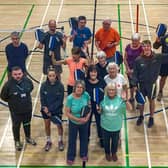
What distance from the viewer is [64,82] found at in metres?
10.8

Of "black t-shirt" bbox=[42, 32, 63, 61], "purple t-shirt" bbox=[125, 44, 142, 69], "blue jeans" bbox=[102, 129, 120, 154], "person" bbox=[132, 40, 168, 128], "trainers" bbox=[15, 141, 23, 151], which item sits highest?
"black t-shirt" bbox=[42, 32, 63, 61]

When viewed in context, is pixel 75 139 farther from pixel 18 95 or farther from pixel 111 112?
Result: pixel 18 95

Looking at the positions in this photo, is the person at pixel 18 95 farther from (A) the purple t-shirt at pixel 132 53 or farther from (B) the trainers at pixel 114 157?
(A) the purple t-shirt at pixel 132 53

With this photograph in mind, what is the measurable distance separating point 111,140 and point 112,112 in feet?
2.11

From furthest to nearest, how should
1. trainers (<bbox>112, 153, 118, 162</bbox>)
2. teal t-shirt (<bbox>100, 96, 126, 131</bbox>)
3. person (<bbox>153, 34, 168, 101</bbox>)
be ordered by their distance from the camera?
person (<bbox>153, 34, 168, 101</bbox>), trainers (<bbox>112, 153, 118, 162</bbox>), teal t-shirt (<bbox>100, 96, 126, 131</bbox>)

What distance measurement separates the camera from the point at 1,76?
11.0 m

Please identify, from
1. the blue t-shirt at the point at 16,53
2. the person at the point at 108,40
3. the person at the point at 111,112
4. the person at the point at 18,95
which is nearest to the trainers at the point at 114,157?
the person at the point at 111,112

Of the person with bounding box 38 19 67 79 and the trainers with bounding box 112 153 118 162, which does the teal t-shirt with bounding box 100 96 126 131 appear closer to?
the trainers with bounding box 112 153 118 162

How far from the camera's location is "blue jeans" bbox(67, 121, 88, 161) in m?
7.69

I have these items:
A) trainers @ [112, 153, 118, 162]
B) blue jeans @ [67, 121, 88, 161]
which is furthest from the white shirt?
trainers @ [112, 153, 118, 162]

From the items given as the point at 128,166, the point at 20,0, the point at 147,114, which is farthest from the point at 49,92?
the point at 20,0

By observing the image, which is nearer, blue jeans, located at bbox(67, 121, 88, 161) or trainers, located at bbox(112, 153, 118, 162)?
blue jeans, located at bbox(67, 121, 88, 161)

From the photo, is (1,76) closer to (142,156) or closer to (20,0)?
(142,156)

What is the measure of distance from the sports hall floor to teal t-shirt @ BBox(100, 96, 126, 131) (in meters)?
0.80
